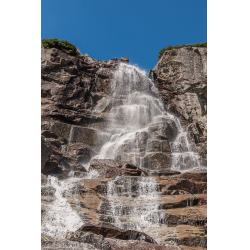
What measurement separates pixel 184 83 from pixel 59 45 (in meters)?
17.1

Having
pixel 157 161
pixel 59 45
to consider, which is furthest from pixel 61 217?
pixel 59 45

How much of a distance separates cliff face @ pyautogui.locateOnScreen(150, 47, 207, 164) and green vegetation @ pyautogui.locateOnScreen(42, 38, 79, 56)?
10.9 metres

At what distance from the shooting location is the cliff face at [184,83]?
3228 centimetres

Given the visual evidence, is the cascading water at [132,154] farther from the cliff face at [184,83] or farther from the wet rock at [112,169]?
the cliff face at [184,83]

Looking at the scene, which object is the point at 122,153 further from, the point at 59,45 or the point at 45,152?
the point at 59,45

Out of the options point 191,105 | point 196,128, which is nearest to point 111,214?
point 196,128

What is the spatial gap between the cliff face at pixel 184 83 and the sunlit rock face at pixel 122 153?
0.43ft

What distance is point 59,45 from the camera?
35.2 metres

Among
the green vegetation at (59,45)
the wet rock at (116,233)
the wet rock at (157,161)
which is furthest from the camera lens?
the green vegetation at (59,45)

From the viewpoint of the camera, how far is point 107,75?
1307 inches

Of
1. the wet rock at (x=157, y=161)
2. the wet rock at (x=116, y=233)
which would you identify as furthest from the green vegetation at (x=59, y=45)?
the wet rock at (x=116, y=233)

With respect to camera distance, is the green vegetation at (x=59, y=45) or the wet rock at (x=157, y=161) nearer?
the wet rock at (x=157, y=161)
